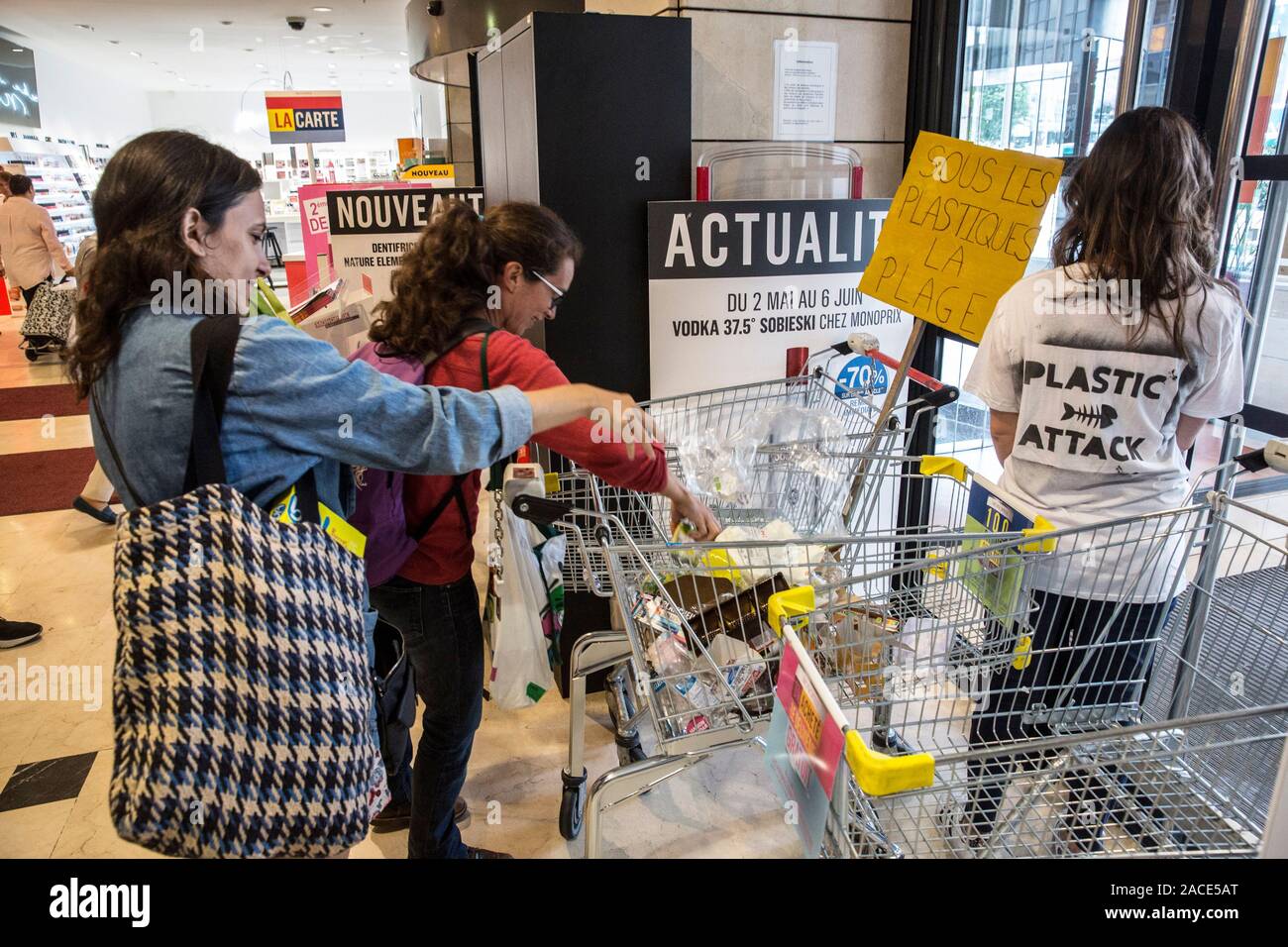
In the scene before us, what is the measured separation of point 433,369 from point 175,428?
695mm

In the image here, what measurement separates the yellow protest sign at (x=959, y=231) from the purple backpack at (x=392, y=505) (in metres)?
1.15

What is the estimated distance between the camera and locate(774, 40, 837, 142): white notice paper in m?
2.99

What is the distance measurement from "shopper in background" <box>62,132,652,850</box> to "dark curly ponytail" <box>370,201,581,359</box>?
1.77 ft

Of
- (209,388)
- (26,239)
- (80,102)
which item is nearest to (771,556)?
(209,388)

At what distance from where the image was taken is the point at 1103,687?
1.89 metres

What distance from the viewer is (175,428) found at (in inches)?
49.3

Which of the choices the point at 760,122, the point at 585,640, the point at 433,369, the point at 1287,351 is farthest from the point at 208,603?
the point at 1287,351

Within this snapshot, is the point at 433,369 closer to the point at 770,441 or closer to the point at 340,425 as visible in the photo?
the point at 340,425

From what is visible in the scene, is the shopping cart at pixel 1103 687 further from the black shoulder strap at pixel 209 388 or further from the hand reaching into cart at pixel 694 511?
the black shoulder strap at pixel 209 388

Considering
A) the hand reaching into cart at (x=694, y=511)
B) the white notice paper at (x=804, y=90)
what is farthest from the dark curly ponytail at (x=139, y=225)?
the white notice paper at (x=804, y=90)

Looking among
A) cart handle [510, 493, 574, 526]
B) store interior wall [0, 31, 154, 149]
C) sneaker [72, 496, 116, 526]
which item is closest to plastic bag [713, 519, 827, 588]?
cart handle [510, 493, 574, 526]

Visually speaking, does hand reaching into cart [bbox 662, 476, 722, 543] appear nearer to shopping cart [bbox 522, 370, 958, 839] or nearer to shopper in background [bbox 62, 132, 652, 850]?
shopping cart [bbox 522, 370, 958, 839]

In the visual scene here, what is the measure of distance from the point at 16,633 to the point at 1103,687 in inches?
158

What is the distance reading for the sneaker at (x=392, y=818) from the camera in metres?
2.58
